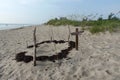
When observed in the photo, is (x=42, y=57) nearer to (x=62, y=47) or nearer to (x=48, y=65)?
(x=48, y=65)

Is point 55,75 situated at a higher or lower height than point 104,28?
lower

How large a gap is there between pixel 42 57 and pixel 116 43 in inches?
139

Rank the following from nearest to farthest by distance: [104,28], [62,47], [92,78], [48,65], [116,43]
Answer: [92,78] → [48,65] → [62,47] → [116,43] → [104,28]

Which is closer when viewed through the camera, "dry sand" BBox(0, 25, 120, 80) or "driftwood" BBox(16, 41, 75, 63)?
"dry sand" BBox(0, 25, 120, 80)

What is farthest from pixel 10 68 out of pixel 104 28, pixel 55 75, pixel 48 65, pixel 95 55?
pixel 104 28

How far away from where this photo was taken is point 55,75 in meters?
6.34

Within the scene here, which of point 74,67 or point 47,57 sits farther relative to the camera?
point 47,57

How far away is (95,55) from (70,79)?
1864 mm

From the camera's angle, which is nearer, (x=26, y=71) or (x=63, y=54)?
(x=26, y=71)

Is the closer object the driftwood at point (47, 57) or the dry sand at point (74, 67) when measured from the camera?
the dry sand at point (74, 67)

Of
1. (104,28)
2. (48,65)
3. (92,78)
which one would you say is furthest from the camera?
(104,28)

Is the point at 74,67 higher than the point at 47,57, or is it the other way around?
the point at 47,57

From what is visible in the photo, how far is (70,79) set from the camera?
19.8ft

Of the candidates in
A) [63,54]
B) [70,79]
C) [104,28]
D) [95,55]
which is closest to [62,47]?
[63,54]
